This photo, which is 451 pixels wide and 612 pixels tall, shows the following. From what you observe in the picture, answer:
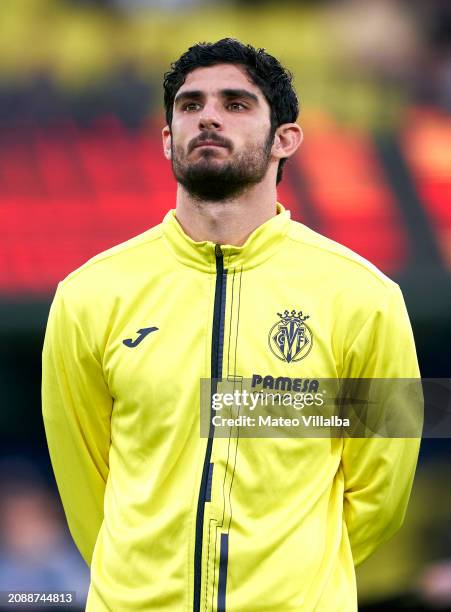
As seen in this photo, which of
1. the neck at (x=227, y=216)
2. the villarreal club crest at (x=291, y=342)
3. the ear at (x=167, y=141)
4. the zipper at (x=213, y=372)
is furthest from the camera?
the ear at (x=167, y=141)

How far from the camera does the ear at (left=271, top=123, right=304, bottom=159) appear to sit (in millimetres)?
3035

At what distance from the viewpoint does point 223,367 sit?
2.79m

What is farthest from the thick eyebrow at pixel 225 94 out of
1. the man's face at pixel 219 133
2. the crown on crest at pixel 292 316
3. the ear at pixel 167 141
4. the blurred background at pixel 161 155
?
the blurred background at pixel 161 155

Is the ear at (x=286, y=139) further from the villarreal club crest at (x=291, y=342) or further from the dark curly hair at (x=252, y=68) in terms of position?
the villarreal club crest at (x=291, y=342)

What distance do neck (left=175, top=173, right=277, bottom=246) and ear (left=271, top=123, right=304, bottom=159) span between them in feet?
0.45

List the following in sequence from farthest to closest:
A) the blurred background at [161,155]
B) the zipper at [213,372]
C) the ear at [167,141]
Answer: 1. the blurred background at [161,155]
2. the ear at [167,141]
3. the zipper at [213,372]

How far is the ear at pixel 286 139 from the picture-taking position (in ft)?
9.96

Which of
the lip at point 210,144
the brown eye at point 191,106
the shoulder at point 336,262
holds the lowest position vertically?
the shoulder at point 336,262

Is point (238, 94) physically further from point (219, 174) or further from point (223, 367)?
point (223, 367)

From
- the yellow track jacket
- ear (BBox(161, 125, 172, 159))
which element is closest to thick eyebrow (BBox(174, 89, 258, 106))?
ear (BBox(161, 125, 172, 159))

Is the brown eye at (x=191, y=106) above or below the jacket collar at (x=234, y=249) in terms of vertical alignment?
above

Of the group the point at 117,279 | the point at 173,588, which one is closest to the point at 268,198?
the point at 117,279

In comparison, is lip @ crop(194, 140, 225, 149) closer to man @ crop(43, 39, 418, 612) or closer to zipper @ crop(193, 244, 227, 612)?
man @ crop(43, 39, 418, 612)

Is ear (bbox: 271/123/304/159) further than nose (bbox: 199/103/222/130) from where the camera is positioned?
Yes
